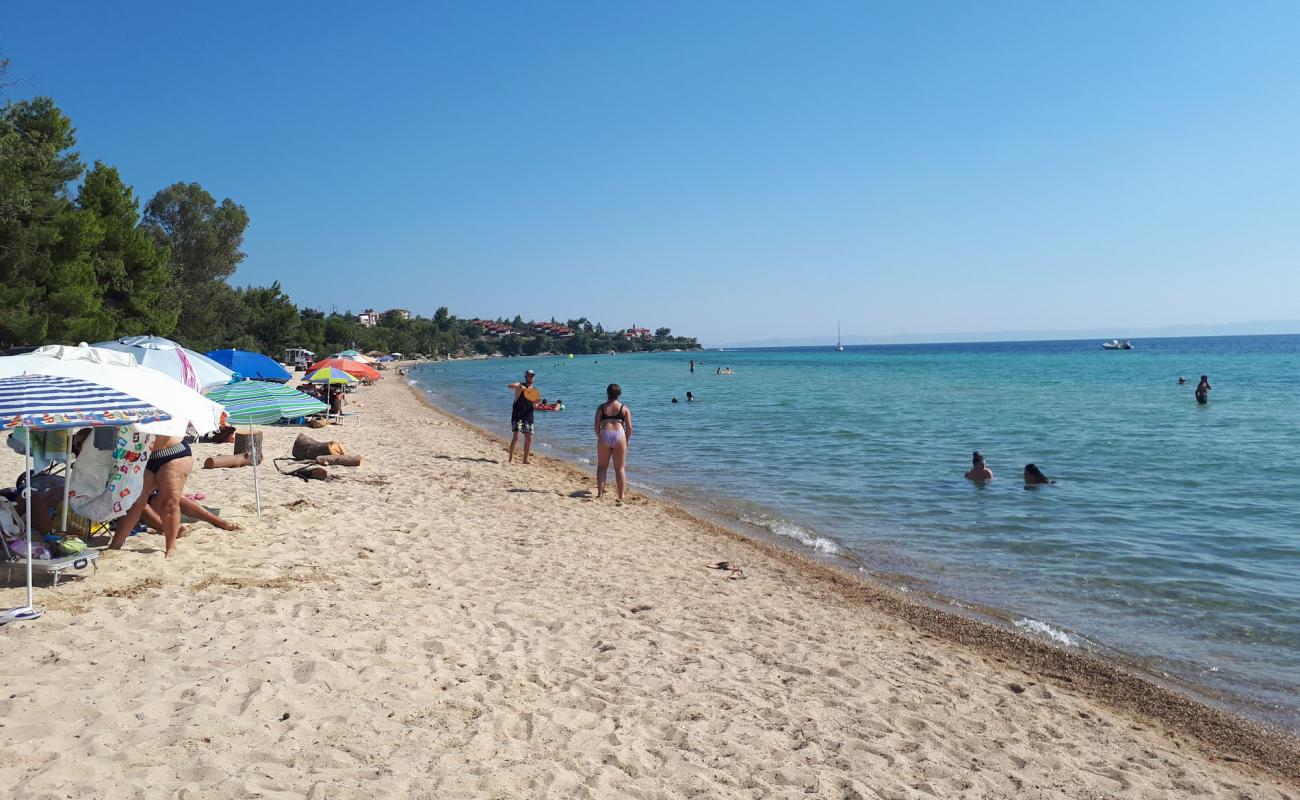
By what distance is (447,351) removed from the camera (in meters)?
161

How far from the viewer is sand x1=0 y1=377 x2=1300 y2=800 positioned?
379cm

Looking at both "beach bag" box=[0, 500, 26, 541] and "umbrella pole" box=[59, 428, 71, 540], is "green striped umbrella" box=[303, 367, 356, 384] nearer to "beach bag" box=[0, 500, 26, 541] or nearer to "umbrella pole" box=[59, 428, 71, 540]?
"umbrella pole" box=[59, 428, 71, 540]

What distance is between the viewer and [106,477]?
21.7 feet

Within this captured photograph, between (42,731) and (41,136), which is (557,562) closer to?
(42,731)

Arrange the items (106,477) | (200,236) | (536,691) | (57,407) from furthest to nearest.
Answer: (200,236) → (106,477) → (57,407) → (536,691)

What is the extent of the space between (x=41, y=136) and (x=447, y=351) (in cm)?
14037

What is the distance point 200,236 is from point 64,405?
50743mm

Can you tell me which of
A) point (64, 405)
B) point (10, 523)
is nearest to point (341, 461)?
point (10, 523)

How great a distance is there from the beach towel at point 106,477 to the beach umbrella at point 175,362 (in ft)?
8.16

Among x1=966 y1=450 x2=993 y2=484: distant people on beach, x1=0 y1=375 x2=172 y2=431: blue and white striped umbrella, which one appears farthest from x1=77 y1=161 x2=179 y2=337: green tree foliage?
x1=966 y1=450 x2=993 y2=484: distant people on beach

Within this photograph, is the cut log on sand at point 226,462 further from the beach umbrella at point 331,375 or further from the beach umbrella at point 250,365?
the beach umbrella at point 331,375

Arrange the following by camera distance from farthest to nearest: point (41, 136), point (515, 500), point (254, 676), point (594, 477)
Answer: point (41, 136)
point (594, 477)
point (515, 500)
point (254, 676)

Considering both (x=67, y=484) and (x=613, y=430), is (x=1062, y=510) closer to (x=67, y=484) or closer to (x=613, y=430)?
(x=613, y=430)

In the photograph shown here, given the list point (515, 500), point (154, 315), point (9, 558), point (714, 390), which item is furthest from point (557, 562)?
point (714, 390)
